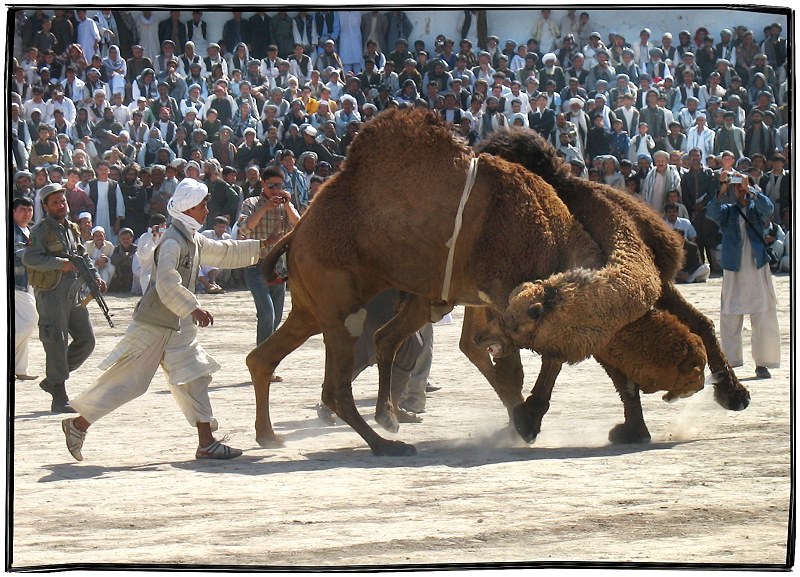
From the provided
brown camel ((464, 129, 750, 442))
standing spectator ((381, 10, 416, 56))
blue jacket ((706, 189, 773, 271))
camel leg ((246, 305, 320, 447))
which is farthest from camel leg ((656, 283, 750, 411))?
standing spectator ((381, 10, 416, 56))

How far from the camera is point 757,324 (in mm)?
11852

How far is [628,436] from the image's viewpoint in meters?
8.41

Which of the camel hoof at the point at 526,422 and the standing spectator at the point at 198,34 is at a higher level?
the standing spectator at the point at 198,34

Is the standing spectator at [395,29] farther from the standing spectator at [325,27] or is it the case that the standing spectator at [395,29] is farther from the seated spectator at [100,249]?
the seated spectator at [100,249]

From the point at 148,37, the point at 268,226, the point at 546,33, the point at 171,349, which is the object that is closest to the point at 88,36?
the point at 148,37

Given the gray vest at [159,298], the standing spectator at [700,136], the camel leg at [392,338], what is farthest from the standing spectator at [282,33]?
the gray vest at [159,298]

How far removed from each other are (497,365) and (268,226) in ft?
10.7

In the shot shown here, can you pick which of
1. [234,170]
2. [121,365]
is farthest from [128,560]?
[234,170]

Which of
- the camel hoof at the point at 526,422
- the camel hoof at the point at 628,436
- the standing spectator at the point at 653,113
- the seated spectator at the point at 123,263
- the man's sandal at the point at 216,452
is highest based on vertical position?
the standing spectator at the point at 653,113

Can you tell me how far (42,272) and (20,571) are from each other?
4661 mm

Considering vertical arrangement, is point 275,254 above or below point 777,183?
above

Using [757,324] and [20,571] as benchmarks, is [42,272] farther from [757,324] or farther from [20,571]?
[757,324]

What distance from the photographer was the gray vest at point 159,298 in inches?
309

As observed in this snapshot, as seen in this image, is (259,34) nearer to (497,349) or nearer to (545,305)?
(497,349)
